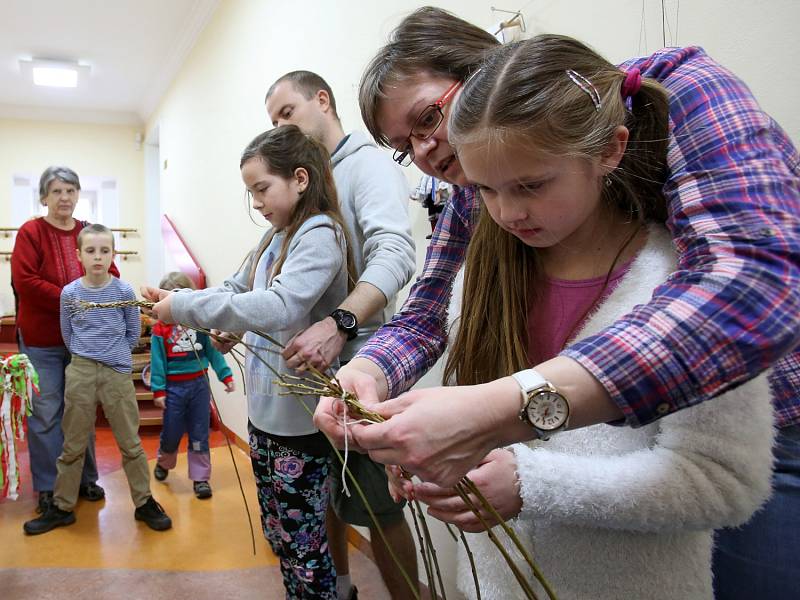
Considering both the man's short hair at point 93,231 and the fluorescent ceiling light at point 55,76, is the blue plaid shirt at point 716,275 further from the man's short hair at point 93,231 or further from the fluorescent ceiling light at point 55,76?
the fluorescent ceiling light at point 55,76

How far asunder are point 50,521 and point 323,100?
2.13 m

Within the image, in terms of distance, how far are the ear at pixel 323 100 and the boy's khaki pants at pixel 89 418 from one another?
1540 mm

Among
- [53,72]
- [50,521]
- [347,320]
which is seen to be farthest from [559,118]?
[53,72]

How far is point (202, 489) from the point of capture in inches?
113

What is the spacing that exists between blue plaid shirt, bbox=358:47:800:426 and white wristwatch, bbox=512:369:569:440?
1.6 inches

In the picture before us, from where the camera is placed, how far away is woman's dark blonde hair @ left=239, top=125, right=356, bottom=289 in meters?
1.41

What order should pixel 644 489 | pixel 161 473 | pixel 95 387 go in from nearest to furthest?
pixel 644 489 → pixel 95 387 → pixel 161 473

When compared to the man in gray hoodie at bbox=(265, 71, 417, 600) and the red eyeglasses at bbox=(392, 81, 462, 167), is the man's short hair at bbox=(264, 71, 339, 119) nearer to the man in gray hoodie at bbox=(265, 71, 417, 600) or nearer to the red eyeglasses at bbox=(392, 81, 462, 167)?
the man in gray hoodie at bbox=(265, 71, 417, 600)

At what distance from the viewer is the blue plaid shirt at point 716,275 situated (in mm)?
496

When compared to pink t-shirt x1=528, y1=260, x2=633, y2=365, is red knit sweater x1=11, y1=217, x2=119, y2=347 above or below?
below

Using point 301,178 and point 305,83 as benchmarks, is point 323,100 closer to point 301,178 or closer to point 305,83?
point 305,83

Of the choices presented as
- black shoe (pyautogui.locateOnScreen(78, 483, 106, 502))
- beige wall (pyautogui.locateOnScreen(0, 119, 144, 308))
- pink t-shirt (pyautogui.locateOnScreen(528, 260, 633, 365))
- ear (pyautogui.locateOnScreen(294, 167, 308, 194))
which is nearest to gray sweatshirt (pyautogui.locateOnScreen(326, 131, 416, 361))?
ear (pyautogui.locateOnScreen(294, 167, 308, 194))

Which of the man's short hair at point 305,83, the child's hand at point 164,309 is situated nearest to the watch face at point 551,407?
the child's hand at point 164,309

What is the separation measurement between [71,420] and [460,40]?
2.33 m
